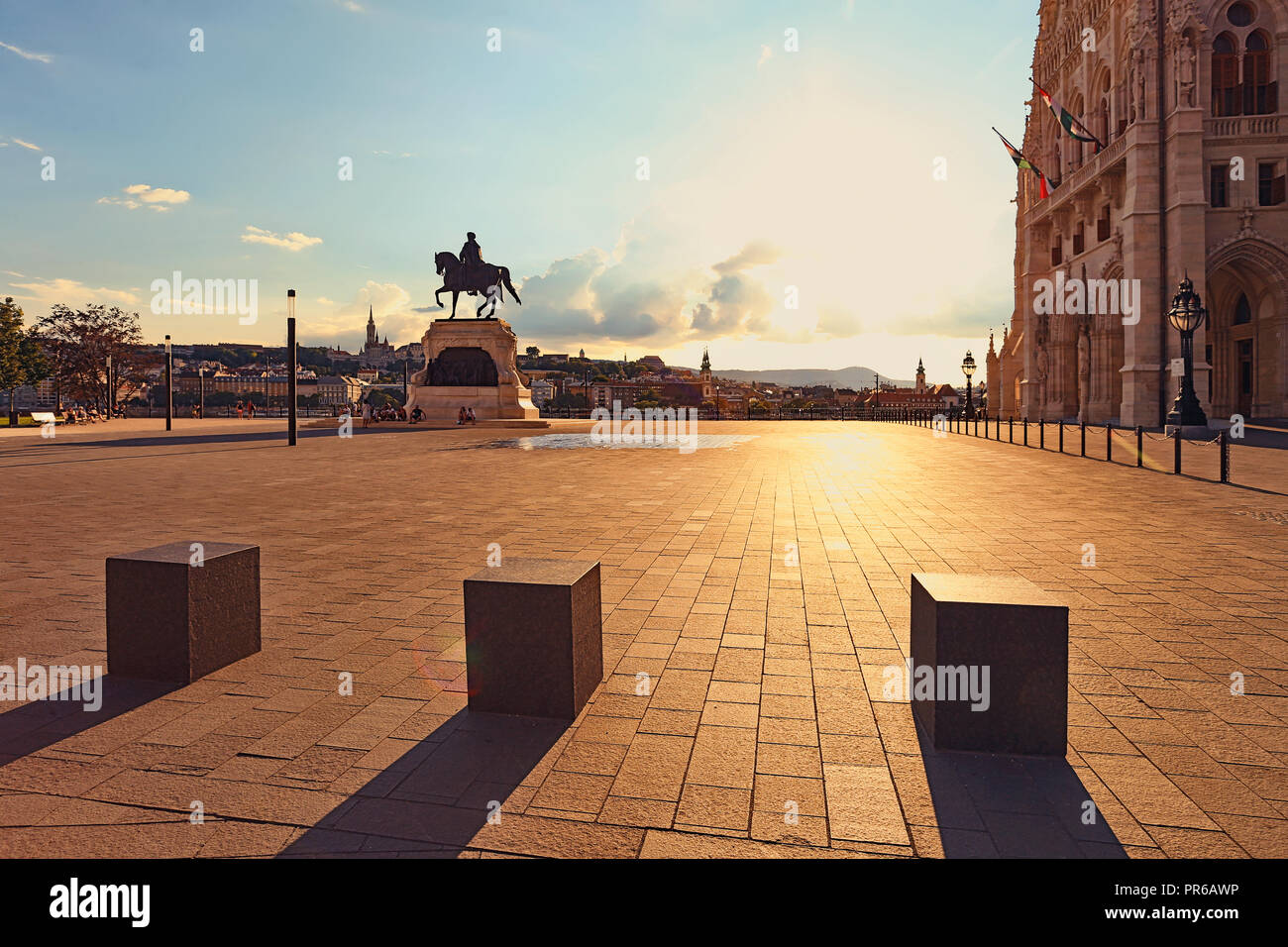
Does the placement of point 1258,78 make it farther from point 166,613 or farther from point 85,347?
point 85,347

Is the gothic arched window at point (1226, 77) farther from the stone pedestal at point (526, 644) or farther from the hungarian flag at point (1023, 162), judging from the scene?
the stone pedestal at point (526, 644)

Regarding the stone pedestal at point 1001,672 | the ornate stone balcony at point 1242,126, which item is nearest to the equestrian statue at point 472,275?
the ornate stone balcony at point 1242,126

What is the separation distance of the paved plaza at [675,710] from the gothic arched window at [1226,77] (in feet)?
113

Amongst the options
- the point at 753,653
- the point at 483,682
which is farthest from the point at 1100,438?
the point at 483,682

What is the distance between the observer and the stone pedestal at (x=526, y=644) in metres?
3.99

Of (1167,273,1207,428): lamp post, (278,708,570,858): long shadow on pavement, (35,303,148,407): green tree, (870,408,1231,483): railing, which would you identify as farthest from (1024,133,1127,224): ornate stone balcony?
(35,303,148,407): green tree

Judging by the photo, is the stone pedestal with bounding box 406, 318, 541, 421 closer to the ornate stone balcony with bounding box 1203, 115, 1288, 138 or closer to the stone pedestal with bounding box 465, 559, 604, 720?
the ornate stone balcony with bounding box 1203, 115, 1288, 138

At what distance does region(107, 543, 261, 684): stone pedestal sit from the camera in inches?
179
